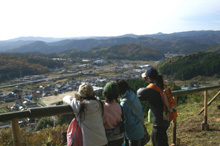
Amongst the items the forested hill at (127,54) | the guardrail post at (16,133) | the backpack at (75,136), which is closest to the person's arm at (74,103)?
the backpack at (75,136)

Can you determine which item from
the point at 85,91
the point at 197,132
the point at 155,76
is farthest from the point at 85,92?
the point at 197,132

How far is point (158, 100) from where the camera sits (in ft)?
8.05

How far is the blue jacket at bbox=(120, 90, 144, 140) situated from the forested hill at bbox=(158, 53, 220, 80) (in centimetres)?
A: 4675

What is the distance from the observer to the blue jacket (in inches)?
87.3

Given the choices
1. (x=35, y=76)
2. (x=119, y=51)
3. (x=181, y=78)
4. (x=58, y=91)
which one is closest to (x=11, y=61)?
(x=35, y=76)

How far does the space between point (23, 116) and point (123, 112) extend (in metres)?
1.06

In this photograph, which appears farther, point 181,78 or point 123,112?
point 181,78

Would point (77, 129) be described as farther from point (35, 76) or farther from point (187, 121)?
point (35, 76)

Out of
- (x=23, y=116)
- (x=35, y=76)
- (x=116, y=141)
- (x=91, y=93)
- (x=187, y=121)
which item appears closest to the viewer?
(x=23, y=116)

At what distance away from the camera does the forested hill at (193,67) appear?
50.3m

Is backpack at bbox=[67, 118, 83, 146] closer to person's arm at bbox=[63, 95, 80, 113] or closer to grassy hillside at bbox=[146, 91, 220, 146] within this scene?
person's arm at bbox=[63, 95, 80, 113]

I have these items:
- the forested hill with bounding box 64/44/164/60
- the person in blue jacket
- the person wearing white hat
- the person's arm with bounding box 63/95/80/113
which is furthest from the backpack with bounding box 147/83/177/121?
the forested hill with bounding box 64/44/164/60

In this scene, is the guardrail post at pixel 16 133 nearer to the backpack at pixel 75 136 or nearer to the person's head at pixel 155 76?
the backpack at pixel 75 136

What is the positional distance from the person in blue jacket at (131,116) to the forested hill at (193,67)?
153ft
